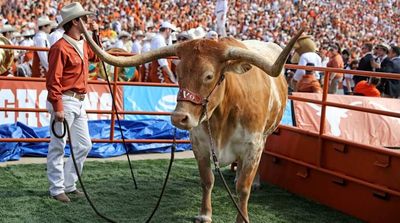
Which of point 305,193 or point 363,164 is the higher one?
point 363,164

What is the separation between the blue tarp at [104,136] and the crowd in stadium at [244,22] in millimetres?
2776

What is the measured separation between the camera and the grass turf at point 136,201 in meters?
5.81

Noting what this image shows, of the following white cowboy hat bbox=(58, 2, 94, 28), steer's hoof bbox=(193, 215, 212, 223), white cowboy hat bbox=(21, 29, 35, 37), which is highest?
white cowboy hat bbox=(58, 2, 94, 28)

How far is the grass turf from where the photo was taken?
581 centimetres

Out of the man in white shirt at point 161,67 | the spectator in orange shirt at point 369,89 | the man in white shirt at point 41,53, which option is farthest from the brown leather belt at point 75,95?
the spectator in orange shirt at point 369,89

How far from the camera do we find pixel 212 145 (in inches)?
207

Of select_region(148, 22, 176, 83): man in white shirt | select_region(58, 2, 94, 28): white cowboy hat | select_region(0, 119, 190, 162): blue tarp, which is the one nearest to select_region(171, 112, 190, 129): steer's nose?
select_region(58, 2, 94, 28): white cowboy hat

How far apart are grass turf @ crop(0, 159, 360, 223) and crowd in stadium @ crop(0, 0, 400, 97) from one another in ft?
13.7

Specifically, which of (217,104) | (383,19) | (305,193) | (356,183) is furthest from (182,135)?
(383,19)

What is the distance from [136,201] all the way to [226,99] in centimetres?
184

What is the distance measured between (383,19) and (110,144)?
123 ft

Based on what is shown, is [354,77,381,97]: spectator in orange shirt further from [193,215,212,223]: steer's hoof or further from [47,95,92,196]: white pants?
[47,95,92,196]: white pants

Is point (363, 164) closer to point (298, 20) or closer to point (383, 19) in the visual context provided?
point (298, 20)

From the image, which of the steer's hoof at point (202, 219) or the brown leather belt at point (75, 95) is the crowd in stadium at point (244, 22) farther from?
the brown leather belt at point (75, 95)
